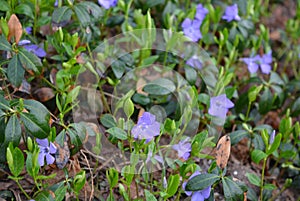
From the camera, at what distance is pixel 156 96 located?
6.69 feet

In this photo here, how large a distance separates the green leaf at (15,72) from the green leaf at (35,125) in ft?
0.59

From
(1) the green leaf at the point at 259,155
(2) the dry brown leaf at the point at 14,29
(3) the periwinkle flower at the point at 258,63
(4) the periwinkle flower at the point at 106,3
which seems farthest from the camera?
(3) the periwinkle flower at the point at 258,63

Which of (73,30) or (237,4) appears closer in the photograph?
(73,30)

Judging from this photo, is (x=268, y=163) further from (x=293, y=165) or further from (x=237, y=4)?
(x=237, y=4)

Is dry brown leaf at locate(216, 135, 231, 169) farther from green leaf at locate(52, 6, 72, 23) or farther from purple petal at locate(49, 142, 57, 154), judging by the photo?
green leaf at locate(52, 6, 72, 23)

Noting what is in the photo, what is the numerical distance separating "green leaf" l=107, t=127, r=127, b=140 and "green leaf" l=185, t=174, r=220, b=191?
0.81 feet

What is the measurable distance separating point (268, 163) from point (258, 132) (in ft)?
0.55

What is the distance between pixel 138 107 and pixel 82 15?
40cm

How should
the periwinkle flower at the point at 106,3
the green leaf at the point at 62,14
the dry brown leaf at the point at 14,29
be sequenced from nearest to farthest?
the dry brown leaf at the point at 14,29 < the green leaf at the point at 62,14 < the periwinkle flower at the point at 106,3

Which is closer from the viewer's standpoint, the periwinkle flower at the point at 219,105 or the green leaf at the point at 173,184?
the green leaf at the point at 173,184

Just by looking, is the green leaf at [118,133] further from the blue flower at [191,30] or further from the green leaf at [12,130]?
the blue flower at [191,30]

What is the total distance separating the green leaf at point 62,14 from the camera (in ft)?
6.36

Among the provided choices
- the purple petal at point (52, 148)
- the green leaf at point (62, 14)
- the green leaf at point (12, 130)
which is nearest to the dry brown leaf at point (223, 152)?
the purple petal at point (52, 148)

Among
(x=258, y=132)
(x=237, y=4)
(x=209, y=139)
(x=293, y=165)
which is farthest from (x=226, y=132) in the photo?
(x=237, y=4)
